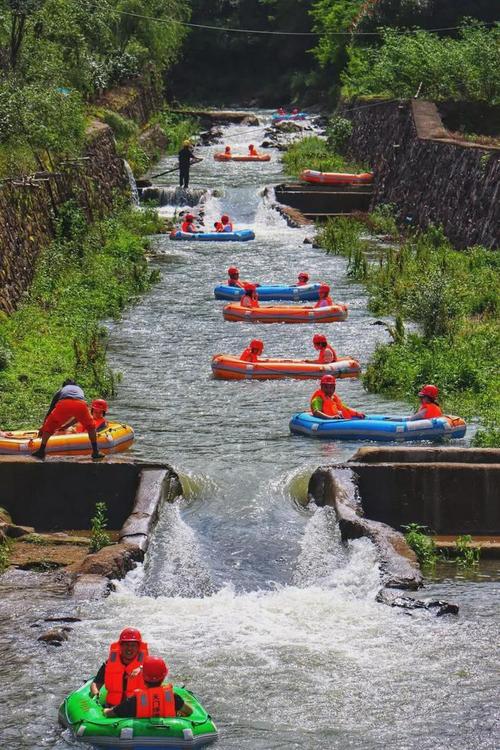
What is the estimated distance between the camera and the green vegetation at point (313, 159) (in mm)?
47250

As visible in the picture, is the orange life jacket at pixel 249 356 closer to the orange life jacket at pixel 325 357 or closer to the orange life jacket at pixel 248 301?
the orange life jacket at pixel 325 357

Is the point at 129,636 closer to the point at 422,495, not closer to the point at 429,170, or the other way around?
the point at 422,495

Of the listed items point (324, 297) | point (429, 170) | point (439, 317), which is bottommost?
point (429, 170)

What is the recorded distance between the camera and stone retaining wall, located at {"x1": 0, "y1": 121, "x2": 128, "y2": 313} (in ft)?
93.0

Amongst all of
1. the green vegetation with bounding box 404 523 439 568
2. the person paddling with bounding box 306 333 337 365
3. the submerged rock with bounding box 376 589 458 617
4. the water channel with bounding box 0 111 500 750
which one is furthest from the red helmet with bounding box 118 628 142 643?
the person paddling with bounding box 306 333 337 365

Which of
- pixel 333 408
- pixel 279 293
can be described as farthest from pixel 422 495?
pixel 279 293

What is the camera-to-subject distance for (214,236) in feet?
124

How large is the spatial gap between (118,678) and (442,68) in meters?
35.1

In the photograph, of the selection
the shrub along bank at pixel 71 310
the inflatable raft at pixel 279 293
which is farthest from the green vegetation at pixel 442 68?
the inflatable raft at pixel 279 293

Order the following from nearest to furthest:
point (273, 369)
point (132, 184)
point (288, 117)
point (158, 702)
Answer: point (158, 702)
point (273, 369)
point (132, 184)
point (288, 117)

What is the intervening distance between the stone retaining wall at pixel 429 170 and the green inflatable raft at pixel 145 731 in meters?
22.3

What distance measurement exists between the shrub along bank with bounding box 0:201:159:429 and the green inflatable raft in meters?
9.43

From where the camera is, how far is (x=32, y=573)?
53.1 ft

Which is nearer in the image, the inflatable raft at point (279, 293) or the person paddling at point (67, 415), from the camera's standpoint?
the person paddling at point (67, 415)
